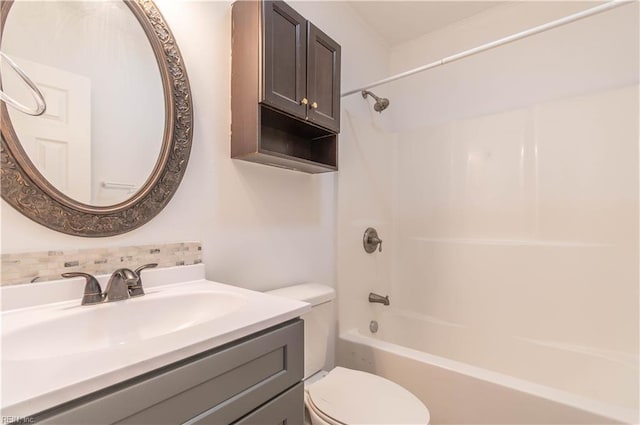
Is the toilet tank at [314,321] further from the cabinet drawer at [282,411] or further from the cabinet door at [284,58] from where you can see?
the cabinet door at [284,58]

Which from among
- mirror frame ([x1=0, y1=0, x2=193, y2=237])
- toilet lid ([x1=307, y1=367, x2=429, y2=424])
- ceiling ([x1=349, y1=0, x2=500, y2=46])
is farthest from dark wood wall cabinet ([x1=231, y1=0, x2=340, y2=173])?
toilet lid ([x1=307, y1=367, x2=429, y2=424])

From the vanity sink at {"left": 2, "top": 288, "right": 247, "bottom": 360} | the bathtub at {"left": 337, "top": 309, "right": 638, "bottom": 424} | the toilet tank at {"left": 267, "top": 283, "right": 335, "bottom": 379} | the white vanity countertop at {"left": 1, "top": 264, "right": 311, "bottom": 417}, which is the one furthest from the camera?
the toilet tank at {"left": 267, "top": 283, "right": 335, "bottom": 379}

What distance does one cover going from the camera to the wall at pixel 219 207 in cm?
100

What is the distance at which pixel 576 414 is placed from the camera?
1.04 m

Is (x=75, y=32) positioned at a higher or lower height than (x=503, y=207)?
higher

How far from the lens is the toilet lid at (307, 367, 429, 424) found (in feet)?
3.44

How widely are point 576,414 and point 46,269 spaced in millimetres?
1704

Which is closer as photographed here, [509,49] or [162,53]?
[162,53]

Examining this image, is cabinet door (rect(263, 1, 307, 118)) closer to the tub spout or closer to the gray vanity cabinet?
the gray vanity cabinet

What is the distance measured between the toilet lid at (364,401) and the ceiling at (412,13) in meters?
2.13

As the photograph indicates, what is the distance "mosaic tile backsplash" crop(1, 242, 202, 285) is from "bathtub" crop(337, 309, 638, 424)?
41.5 inches

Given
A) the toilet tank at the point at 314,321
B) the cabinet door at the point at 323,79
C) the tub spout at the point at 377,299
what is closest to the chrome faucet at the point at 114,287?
the toilet tank at the point at 314,321

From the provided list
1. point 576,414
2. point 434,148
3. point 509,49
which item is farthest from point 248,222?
point 509,49

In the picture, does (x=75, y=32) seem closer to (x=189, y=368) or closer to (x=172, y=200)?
(x=172, y=200)
